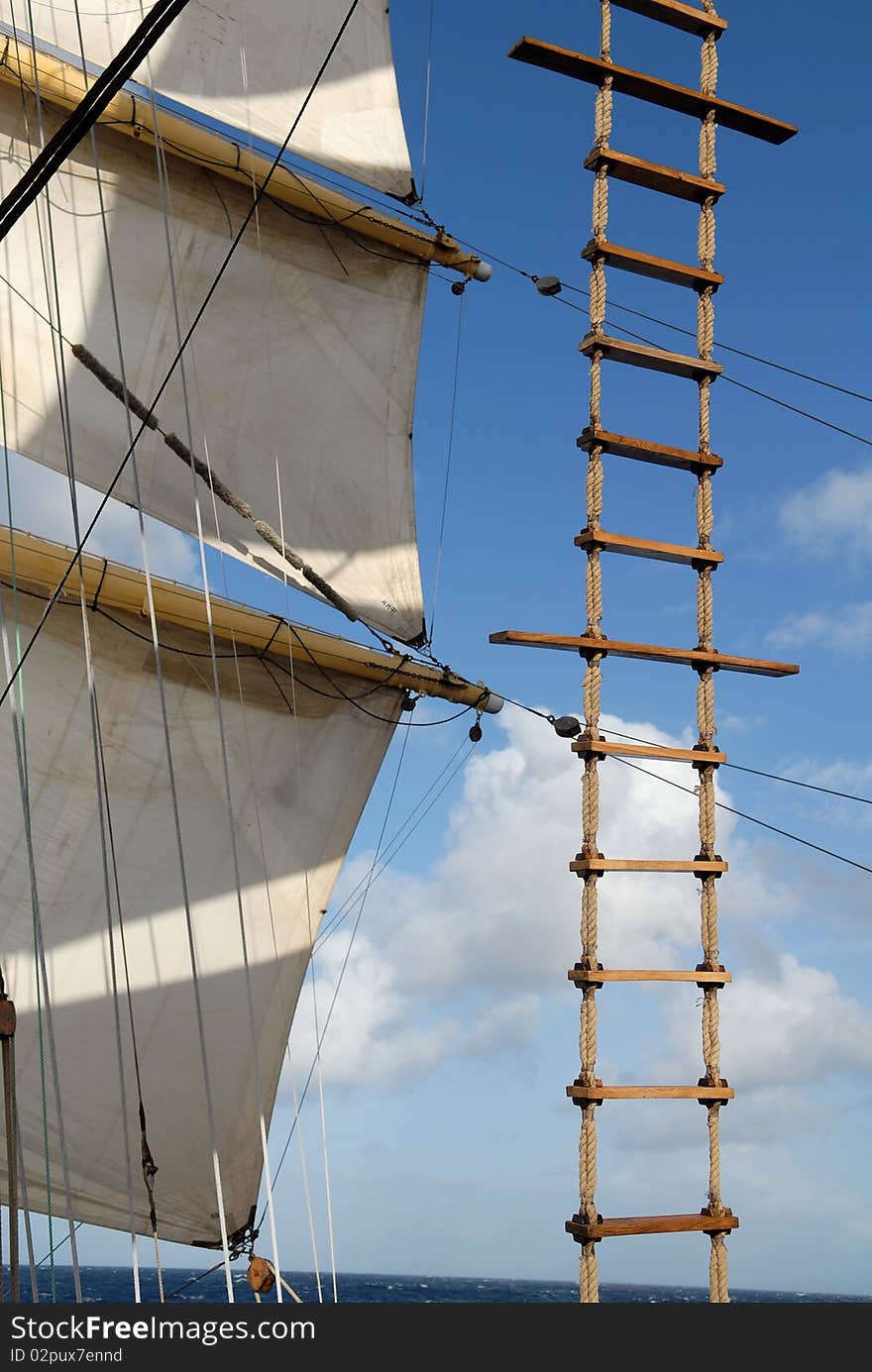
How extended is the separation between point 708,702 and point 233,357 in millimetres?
8062

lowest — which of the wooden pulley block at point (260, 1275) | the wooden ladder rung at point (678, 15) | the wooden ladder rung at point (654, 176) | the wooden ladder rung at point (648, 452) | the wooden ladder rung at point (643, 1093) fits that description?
the wooden pulley block at point (260, 1275)

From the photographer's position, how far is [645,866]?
10.1 meters

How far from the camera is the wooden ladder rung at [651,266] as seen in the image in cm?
1122

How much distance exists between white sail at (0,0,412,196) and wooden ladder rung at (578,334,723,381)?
6.79 metres

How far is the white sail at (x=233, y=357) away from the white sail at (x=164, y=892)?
5.10ft

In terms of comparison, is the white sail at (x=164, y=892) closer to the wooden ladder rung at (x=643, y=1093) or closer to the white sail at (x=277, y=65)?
the wooden ladder rung at (x=643, y=1093)

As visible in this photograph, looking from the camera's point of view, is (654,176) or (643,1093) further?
(654,176)

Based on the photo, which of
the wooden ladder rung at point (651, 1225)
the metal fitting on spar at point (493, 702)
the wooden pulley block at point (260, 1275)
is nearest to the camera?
the wooden ladder rung at point (651, 1225)

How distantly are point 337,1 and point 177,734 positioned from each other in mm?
9648

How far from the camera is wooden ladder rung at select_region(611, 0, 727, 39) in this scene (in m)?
12.1

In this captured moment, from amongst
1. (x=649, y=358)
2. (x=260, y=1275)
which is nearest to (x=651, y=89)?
(x=649, y=358)

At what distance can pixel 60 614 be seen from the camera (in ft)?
46.5

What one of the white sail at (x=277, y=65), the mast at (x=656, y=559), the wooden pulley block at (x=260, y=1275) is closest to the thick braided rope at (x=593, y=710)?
the mast at (x=656, y=559)

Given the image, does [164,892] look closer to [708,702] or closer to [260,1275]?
[260,1275]
